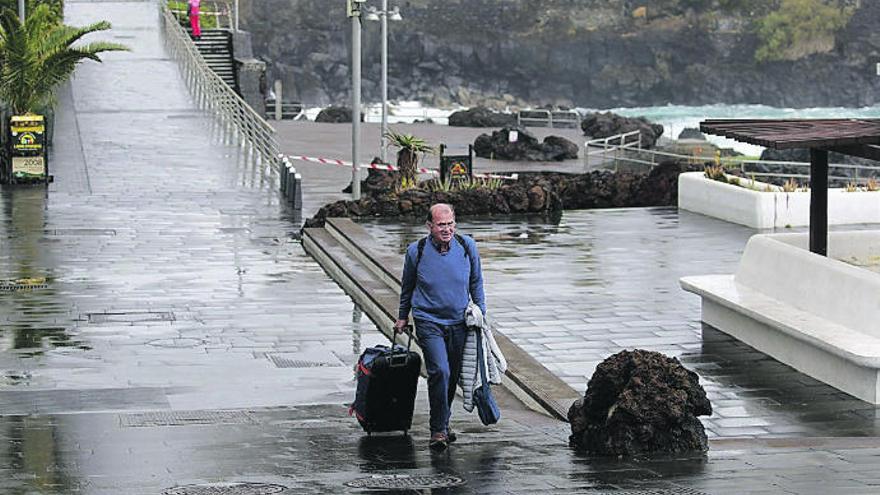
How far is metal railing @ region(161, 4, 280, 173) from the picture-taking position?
32.8 m

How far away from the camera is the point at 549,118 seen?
56031 millimetres

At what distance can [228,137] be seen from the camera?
1395 inches

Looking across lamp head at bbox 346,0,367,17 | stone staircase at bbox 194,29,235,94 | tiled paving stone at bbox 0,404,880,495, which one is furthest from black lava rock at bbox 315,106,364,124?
tiled paving stone at bbox 0,404,880,495

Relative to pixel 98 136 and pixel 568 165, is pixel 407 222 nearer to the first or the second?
pixel 98 136

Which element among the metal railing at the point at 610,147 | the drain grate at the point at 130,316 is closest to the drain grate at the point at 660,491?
the drain grate at the point at 130,316

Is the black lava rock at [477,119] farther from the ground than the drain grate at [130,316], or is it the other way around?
the black lava rock at [477,119]

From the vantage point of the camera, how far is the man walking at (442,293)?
10578 mm

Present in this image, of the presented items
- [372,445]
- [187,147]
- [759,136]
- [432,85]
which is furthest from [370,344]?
[432,85]

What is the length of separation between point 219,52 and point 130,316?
112 feet

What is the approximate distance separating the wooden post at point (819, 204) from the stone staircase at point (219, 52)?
33791mm

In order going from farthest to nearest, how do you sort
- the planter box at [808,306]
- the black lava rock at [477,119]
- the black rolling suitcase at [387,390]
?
the black lava rock at [477,119] → the planter box at [808,306] → the black rolling suitcase at [387,390]

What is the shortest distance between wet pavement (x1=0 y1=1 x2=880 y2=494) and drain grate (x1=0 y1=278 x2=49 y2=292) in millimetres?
65

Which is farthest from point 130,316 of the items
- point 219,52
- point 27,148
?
point 219,52

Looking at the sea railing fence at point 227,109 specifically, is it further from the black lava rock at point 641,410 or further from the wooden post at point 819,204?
the black lava rock at point 641,410
